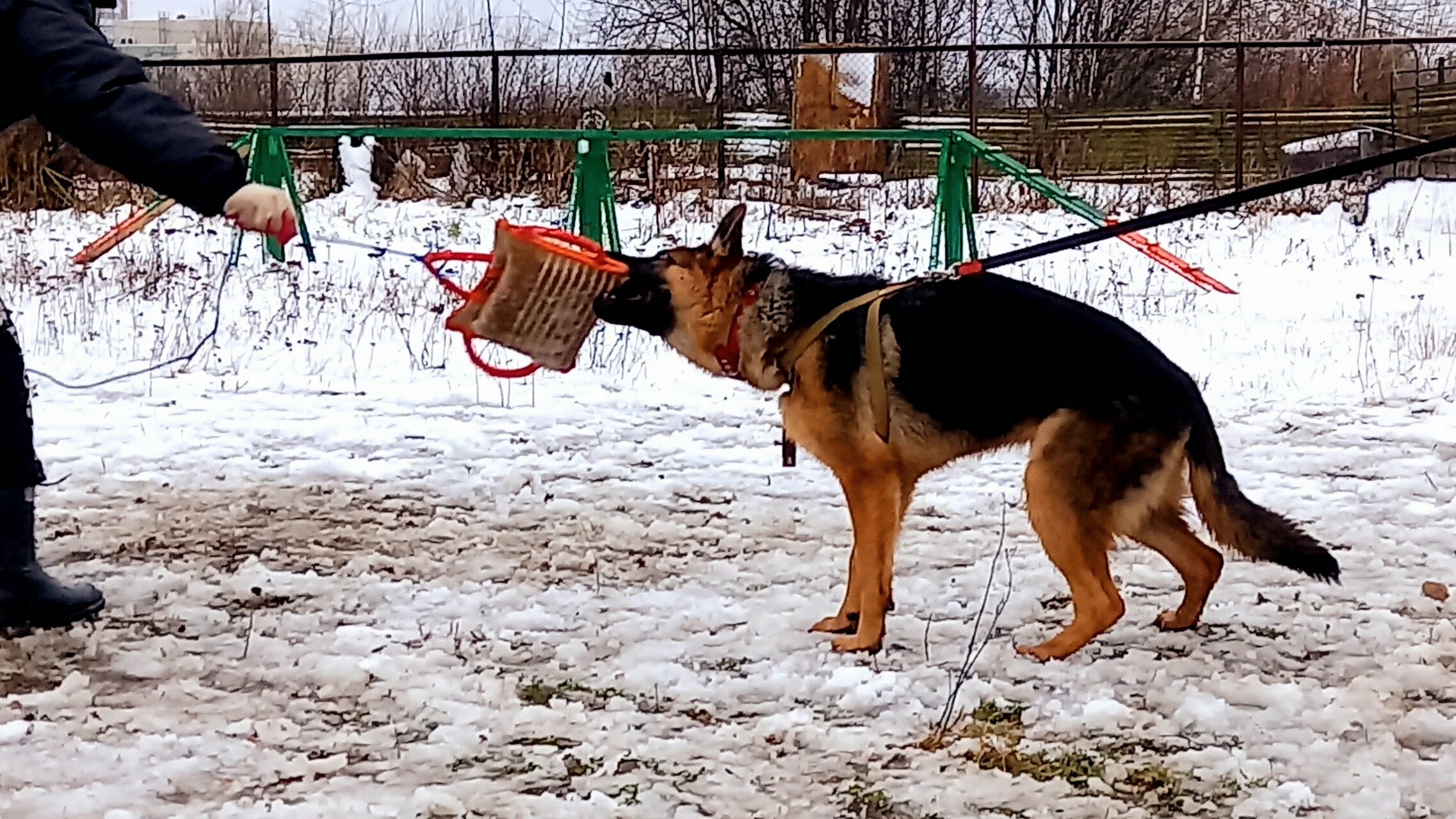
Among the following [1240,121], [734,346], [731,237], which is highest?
[1240,121]

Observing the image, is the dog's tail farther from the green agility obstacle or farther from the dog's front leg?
the green agility obstacle

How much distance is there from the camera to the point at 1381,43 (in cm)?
1739

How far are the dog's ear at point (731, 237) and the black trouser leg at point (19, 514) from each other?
195 cm

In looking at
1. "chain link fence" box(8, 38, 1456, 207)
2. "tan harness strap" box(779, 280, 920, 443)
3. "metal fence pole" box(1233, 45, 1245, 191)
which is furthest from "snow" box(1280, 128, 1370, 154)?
"tan harness strap" box(779, 280, 920, 443)

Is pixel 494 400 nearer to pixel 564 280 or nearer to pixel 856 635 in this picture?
pixel 564 280

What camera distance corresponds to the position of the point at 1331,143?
19.4 m

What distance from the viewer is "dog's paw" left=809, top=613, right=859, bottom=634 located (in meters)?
3.93

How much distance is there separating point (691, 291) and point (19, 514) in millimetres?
1984

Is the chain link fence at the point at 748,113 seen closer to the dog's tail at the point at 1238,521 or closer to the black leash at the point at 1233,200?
the black leash at the point at 1233,200

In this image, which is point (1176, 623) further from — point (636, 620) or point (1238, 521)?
point (636, 620)

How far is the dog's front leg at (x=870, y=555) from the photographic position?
12.4ft

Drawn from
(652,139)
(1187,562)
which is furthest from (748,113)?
(1187,562)

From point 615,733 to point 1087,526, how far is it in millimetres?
1376

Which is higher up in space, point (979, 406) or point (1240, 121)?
point (1240, 121)
